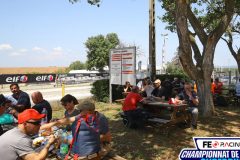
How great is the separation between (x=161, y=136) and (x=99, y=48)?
6163cm

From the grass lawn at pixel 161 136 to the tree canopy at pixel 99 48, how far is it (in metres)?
57.9

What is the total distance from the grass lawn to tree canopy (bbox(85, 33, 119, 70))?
57885mm

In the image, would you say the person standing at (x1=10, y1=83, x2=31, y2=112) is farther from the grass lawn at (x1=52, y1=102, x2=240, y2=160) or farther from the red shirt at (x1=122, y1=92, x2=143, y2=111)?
the red shirt at (x1=122, y1=92, x2=143, y2=111)

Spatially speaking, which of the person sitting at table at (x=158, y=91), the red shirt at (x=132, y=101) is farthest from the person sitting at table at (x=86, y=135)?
the person sitting at table at (x=158, y=91)

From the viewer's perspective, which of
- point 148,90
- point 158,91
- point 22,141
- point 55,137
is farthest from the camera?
point 148,90

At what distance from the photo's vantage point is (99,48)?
227 feet

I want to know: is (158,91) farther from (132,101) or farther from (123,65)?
(123,65)

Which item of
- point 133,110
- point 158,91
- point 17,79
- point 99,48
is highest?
point 99,48

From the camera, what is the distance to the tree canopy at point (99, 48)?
2717 inches

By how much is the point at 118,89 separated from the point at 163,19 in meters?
6.70

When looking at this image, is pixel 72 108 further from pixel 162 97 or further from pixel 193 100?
pixel 162 97

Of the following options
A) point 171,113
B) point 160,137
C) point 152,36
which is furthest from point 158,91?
point 152,36

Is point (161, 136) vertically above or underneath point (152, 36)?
underneath

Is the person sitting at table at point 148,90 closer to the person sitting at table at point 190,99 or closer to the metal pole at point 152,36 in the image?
the person sitting at table at point 190,99
